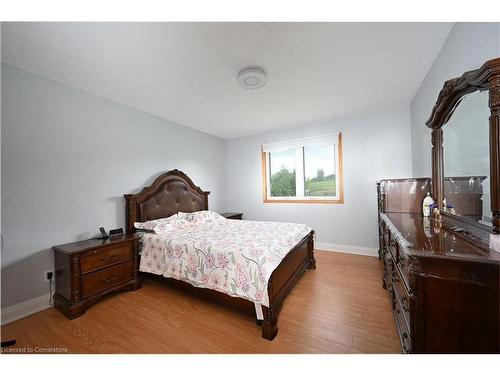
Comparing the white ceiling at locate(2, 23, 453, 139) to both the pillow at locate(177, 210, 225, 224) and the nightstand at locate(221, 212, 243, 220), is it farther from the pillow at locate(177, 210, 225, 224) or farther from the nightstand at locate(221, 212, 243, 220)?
the nightstand at locate(221, 212, 243, 220)

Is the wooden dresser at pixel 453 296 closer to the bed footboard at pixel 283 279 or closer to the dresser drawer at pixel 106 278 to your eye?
the bed footboard at pixel 283 279

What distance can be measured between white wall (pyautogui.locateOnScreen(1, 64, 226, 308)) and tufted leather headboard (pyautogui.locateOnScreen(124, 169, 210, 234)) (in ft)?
0.52

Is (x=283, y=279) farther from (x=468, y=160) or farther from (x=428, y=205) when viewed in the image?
(x=468, y=160)

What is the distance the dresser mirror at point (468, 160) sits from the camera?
1.15 meters

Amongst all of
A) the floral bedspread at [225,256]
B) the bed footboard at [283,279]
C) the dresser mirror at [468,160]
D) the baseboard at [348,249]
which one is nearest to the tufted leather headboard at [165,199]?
the floral bedspread at [225,256]

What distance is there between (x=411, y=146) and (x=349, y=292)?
248 centimetres

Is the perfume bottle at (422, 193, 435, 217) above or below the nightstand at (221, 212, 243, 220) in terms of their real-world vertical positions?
above

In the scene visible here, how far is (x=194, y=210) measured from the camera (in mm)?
3678

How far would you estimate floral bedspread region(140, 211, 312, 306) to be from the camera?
169 cm

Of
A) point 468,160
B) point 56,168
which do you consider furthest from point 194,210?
point 468,160

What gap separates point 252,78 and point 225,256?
190cm

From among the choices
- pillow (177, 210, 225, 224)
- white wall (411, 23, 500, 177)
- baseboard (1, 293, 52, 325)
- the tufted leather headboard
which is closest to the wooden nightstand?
baseboard (1, 293, 52, 325)

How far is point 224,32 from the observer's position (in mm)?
1514

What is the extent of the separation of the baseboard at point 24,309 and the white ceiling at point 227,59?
2371 mm
